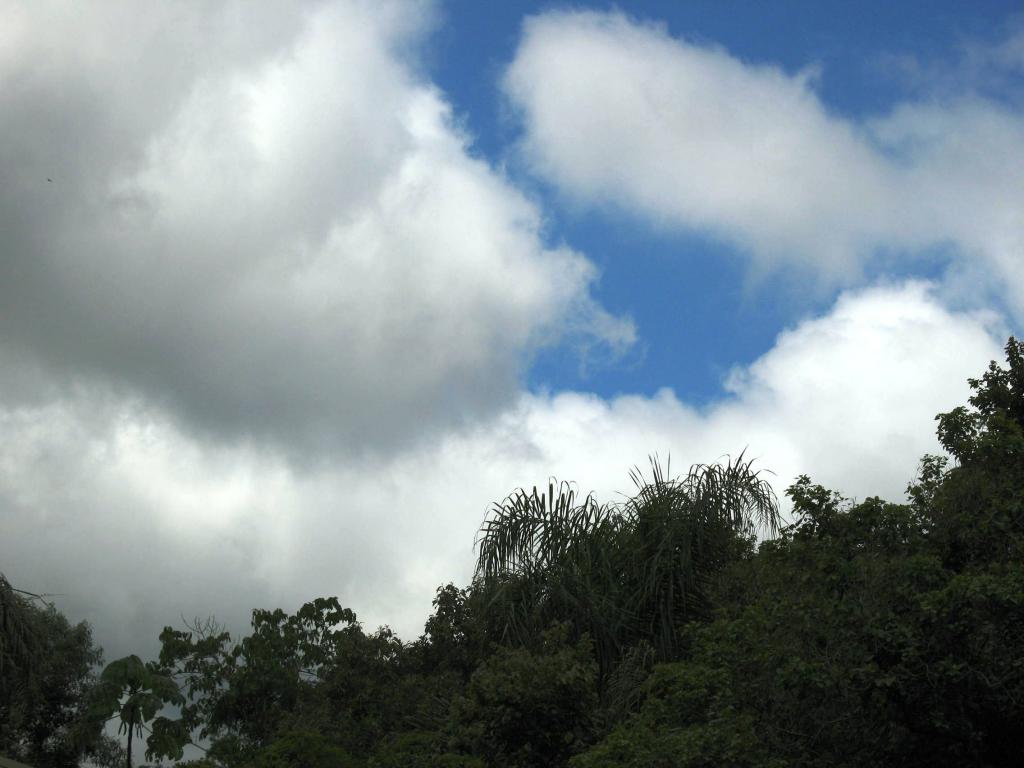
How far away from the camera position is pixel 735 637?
1283cm

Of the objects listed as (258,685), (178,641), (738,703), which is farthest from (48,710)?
(738,703)

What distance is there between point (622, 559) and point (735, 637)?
4.37 metres

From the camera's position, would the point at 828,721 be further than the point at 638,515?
No

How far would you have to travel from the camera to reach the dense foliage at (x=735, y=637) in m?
10.5

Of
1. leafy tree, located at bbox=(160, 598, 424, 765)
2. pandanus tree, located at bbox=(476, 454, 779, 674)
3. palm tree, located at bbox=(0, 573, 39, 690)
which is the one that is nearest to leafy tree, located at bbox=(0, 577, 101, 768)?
leafy tree, located at bbox=(160, 598, 424, 765)

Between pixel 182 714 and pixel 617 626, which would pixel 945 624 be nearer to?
pixel 617 626

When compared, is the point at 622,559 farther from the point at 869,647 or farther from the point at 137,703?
Result: the point at 137,703

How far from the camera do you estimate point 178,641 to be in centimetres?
3216

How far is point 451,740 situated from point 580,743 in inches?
71.5

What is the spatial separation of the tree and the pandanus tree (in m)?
14.0

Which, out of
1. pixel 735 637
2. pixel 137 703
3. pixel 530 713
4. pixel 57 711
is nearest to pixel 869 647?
pixel 735 637

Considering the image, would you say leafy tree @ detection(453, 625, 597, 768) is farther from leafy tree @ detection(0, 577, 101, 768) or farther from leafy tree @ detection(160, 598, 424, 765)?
leafy tree @ detection(0, 577, 101, 768)

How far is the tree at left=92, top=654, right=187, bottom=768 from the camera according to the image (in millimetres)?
27391

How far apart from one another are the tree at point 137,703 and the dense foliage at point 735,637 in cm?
695
